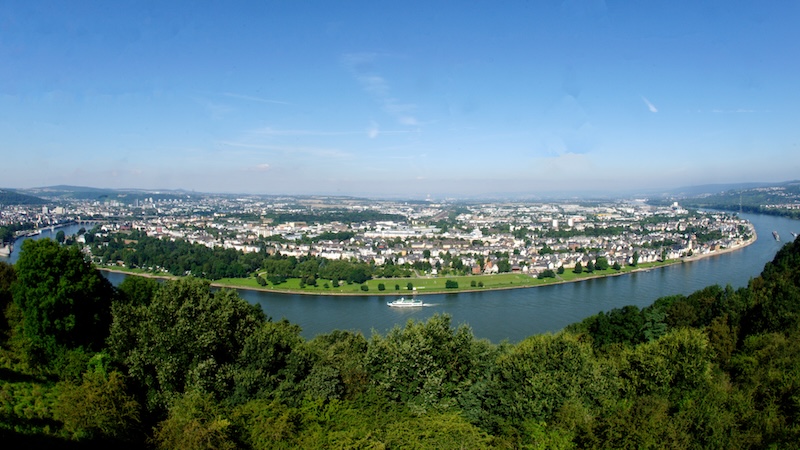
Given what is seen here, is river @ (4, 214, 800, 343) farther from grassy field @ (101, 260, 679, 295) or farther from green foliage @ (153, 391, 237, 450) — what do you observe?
green foliage @ (153, 391, 237, 450)

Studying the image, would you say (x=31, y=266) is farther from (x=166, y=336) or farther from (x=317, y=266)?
(x=317, y=266)

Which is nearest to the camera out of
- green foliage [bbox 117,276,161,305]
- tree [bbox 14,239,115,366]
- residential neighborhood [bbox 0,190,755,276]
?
tree [bbox 14,239,115,366]

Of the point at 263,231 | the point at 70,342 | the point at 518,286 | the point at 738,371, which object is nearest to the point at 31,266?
the point at 70,342

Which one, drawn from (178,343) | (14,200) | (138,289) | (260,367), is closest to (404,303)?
(138,289)

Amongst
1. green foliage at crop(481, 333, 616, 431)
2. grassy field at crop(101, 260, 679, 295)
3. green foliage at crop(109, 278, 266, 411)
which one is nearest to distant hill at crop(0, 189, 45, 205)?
grassy field at crop(101, 260, 679, 295)

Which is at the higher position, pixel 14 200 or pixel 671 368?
pixel 14 200

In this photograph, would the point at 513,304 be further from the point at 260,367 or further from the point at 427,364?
the point at 260,367
